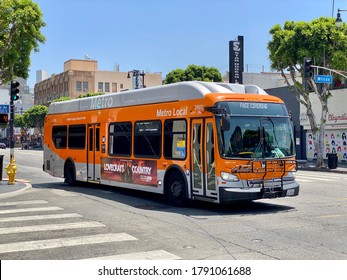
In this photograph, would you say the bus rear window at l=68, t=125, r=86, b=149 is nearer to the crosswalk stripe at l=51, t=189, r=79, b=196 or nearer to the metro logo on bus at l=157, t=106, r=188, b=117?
the crosswalk stripe at l=51, t=189, r=79, b=196

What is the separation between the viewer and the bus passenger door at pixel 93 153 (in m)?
15.9

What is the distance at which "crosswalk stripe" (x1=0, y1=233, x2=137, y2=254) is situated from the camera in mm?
7395

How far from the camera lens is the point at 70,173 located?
59.1 feet

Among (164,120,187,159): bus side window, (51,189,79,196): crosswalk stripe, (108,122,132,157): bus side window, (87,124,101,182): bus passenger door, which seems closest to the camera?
(164,120,187,159): bus side window

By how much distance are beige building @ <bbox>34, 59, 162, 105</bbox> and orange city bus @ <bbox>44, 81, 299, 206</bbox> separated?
3067 inches

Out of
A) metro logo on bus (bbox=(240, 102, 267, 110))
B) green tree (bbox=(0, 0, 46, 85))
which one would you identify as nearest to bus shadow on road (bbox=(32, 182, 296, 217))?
metro logo on bus (bbox=(240, 102, 267, 110))

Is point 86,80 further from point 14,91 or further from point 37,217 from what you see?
point 37,217

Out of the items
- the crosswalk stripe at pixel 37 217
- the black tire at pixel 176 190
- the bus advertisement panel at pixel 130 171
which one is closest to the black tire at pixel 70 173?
the bus advertisement panel at pixel 130 171

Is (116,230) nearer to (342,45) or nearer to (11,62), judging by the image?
(11,62)

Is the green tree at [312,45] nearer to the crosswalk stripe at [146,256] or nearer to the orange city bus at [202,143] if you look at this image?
the orange city bus at [202,143]

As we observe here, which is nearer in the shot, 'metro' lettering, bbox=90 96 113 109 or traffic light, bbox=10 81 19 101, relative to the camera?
'metro' lettering, bbox=90 96 113 109

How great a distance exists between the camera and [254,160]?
35.9 feet

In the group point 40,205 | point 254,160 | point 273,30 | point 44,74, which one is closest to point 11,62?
point 40,205
